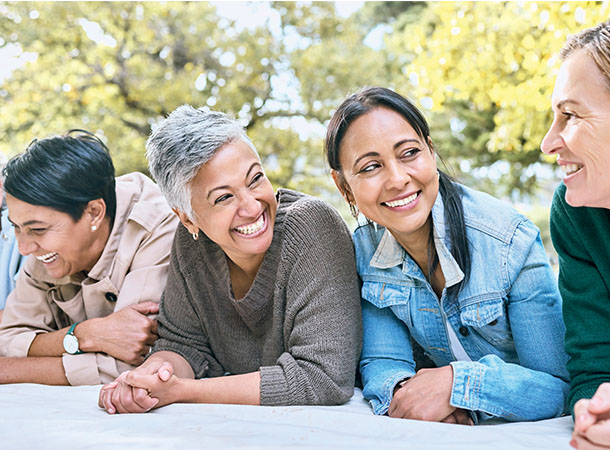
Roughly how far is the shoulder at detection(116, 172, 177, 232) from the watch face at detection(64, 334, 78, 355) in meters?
0.55

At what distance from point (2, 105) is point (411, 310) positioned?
857 cm

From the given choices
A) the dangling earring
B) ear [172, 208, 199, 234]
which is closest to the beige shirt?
ear [172, 208, 199, 234]

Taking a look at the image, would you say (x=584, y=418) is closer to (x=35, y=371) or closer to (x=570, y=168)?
(x=570, y=168)

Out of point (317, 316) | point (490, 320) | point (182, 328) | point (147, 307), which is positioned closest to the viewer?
point (490, 320)

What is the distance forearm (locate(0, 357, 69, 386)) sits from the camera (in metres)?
2.50

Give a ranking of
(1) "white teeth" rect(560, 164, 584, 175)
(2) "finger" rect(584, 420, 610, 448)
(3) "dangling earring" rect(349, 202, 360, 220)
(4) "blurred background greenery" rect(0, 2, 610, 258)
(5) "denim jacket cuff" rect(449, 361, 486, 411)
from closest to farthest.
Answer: (2) "finger" rect(584, 420, 610, 448) → (1) "white teeth" rect(560, 164, 584, 175) → (5) "denim jacket cuff" rect(449, 361, 486, 411) → (3) "dangling earring" rect(349, 202, 360, 220) → (4) "blurred background greenery" rect(0, 2, 610, 258)

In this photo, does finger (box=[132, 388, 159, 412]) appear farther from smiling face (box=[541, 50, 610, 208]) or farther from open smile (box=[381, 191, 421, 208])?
smiling face (box=[541, 50, 610, 208])

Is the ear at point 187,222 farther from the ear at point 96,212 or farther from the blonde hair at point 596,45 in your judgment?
the blonde hair at point 596,45

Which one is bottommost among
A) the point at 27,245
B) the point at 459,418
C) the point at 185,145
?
the point at 459,418

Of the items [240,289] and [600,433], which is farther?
[240,289]

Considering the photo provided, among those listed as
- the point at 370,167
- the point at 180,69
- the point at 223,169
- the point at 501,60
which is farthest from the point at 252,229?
the point at 180,69

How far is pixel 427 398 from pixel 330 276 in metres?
0.53

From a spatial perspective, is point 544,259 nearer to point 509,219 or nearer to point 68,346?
point 509,219

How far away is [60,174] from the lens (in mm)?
2514
